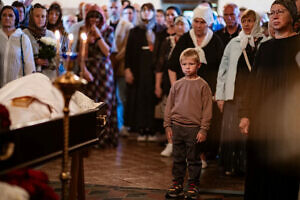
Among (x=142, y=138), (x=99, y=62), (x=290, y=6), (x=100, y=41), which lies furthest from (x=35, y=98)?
(x=142, y=138)

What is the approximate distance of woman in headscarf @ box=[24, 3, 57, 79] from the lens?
20.7ft

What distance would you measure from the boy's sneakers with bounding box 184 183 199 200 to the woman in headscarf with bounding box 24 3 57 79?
2.26 metres

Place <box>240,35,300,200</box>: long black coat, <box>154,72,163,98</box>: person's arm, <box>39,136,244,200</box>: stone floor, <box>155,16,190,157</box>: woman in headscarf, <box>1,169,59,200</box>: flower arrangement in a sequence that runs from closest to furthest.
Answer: <box>1,169,59,200</box>: flower arrangement < <box>240,35,300,200</box>: long black coat < <box>39,136,244,200</box>: stone floor < <box>155,16,190,157</box>: woman in headscarf < <box>154,72,163,98</box>: person's arm

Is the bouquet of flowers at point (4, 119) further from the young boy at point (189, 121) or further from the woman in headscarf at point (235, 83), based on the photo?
the woman in headscarf at point (235, 83)

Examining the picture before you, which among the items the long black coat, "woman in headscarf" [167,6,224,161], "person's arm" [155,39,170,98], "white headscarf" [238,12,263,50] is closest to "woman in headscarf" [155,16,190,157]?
"person's arm" [155,39,170,98]

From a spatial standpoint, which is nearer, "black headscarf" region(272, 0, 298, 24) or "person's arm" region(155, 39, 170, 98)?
"black headscarf" region(272, 0, 298, 24)

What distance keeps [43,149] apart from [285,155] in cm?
198

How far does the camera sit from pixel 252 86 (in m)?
4.21

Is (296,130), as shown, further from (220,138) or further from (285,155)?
(220,138)

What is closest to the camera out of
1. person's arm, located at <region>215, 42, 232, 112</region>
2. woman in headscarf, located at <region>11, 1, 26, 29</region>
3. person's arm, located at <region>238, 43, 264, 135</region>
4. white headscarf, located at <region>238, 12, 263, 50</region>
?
person's arm, located at <region>238, 43, 264, 135</region>

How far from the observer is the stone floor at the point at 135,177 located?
512 cm

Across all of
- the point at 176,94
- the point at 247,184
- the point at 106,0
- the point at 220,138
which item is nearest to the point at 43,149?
the point at 247,184

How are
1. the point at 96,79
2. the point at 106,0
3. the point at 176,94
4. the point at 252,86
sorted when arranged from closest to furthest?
1. the point at 252,86
2. the point at 176,94
3. the point at 96,79
4. the point at 106,0

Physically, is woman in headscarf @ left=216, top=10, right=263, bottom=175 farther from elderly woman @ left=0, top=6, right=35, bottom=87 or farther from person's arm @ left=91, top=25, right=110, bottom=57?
elderly woman @ left=0, top=6, right=35, bottom=87
